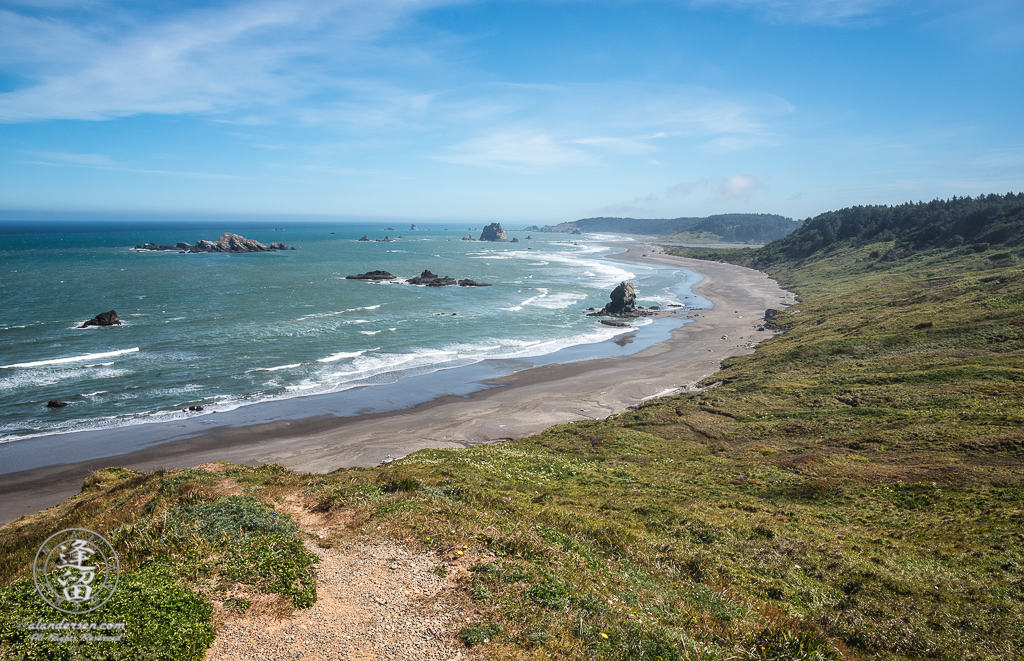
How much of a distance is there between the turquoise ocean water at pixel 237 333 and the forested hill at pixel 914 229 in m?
60.0

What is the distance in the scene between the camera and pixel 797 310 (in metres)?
81.8

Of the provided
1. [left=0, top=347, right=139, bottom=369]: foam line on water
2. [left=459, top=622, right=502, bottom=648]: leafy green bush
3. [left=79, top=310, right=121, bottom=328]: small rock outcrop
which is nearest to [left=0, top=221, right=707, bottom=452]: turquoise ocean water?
[left=0, top=347, right=139, bottom=369]: foam line on water

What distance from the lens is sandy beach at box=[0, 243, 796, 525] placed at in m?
29.9

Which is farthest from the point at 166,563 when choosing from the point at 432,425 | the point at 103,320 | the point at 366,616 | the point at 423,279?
the point at 423,279

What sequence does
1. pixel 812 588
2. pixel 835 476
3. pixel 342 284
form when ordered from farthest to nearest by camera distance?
1. pixel 342 284
2. pixel 835 476
3. pixel 812 588

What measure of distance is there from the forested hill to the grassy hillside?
98889 mm

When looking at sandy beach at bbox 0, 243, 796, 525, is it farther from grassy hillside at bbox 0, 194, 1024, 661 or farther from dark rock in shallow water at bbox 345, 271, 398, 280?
dark rock in shallow water at bbox 345, 271, 398, 280

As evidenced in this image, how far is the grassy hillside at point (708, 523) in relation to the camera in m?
10.6

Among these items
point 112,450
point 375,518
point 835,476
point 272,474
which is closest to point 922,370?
point 835,476

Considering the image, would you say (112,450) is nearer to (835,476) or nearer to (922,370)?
(835,476)

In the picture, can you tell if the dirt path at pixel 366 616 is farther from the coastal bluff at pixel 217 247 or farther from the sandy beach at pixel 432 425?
the coastal bluff at pixel 217 247

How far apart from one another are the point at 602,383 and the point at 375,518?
119 feet

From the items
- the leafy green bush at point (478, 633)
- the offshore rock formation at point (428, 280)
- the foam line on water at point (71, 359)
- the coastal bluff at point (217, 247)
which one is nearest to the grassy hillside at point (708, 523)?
the leafy green bush at point (478, 633)

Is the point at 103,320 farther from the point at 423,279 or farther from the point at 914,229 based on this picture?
the point at 914,229
